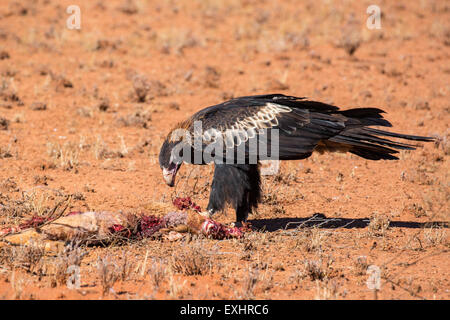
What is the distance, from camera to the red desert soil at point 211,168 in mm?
5406

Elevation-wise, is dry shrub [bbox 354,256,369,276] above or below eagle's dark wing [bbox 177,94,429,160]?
below

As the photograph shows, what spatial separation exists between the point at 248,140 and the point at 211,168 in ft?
8.46

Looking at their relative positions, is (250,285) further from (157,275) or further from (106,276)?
(106,276)

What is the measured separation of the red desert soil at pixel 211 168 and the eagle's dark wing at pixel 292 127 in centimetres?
87

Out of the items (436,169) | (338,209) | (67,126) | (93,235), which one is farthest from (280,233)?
(67,126)

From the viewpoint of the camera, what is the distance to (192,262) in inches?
216

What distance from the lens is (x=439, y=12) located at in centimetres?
2261

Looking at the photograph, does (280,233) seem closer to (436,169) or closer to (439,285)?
(439,285)

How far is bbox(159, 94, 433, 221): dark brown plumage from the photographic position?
21.7 feet

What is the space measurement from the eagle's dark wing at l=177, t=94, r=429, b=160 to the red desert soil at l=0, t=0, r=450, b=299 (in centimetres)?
87

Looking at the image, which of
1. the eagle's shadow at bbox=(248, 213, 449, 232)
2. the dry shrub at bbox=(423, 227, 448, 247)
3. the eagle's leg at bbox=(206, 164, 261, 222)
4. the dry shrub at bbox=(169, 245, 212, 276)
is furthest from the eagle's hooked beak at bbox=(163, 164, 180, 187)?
the dry shrub at bbox=(423, 227, 448, 247)

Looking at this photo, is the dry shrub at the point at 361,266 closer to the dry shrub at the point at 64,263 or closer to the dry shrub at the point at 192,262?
the dry shrub at the point at 192,262

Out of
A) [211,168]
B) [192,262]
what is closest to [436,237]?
[192,262]

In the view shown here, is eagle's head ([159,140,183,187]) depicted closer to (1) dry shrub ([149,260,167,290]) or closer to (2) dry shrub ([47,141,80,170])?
(1) dry shrub ([149,260,167,290])
